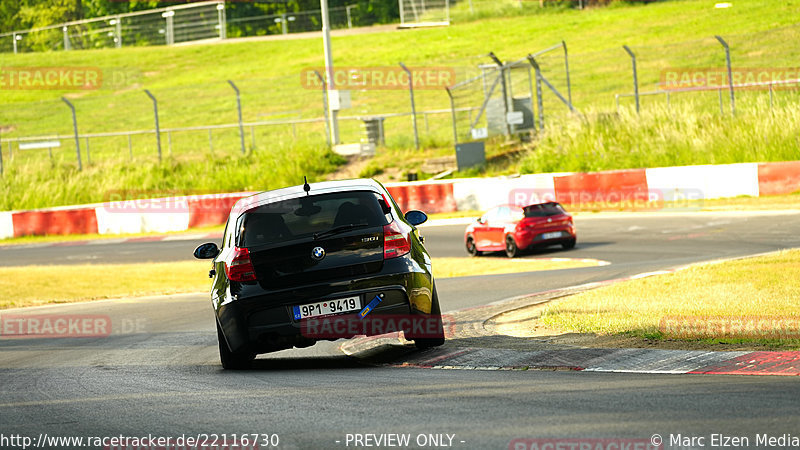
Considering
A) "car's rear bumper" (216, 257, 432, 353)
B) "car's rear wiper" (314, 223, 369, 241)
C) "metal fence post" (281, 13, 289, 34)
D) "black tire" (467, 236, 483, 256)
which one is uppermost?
"metal fence post" (281, 13, 289, 34)

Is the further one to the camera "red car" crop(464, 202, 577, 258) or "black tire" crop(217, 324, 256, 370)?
"red car" crop(464, 202, 577, 258)

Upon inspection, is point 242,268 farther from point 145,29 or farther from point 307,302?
point 145,29

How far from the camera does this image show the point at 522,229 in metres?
21.1

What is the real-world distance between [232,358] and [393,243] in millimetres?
1689

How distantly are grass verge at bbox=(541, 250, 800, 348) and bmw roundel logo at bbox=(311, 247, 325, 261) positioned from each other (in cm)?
266

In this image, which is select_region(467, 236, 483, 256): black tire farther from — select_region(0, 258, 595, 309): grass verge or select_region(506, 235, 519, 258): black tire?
select_region(506, 235, 519, 258): black tire

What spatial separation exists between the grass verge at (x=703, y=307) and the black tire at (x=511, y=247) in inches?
271

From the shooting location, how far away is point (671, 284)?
42.8ft

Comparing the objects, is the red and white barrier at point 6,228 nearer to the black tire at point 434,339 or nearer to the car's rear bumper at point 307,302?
the black tire at point 434,339

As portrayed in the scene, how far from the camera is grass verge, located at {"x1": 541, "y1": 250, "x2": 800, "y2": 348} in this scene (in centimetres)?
905

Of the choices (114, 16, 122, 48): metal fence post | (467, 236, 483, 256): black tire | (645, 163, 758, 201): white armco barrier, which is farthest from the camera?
(114, 16, 122, 48): metal fence post

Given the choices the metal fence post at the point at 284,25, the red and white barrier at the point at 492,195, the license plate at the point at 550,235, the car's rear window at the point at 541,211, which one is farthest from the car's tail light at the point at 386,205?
the metal fence post at the point at 284,25

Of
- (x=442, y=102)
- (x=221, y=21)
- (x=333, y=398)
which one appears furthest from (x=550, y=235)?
(x=221, y=21)

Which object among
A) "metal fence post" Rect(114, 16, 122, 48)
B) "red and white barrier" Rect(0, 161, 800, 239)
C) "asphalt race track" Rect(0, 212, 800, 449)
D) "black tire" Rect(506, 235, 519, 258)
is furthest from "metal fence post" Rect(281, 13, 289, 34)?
"asphalt race track" Rect(0, 212, 800, 449)
